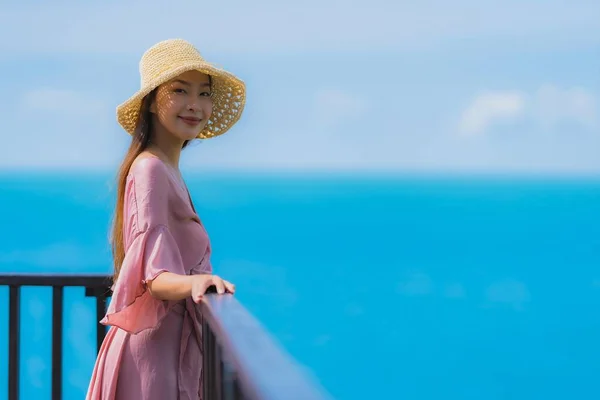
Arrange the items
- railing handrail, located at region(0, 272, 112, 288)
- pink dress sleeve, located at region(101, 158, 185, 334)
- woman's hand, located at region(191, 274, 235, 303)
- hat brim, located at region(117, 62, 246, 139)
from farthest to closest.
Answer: railing handrail, located at region(0, 272, 112, 288), hat brim, located at region(117, 62, 246, 139), pink dress sleeve, located at region(101, 158, 185, 334), woman's hand, located at region(191, 274, 235, 303)

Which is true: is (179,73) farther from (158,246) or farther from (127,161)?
(158,246)

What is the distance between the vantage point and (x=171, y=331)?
186 centimetres

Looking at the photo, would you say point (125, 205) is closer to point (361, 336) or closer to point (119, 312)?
point (119, 312)

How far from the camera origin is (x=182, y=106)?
193 centimetres

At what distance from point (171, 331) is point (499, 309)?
24.5 meters

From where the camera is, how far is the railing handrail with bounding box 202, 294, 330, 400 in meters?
0.78

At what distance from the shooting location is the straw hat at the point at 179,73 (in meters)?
1.93

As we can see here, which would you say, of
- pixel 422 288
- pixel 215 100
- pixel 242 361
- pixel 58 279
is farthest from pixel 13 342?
pixel 422 288

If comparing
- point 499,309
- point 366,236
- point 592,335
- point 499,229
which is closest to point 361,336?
point 499,309

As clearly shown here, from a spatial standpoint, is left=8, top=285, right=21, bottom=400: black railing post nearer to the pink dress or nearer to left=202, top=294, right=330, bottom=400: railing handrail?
the pink dress

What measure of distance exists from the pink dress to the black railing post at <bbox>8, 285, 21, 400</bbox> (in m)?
0.92

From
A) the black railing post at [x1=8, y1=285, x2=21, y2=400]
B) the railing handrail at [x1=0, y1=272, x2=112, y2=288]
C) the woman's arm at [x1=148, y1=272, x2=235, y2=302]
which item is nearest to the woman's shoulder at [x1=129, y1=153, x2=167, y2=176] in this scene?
the woman's arm at [x1=148, y1=272, x2=235, y2=302]

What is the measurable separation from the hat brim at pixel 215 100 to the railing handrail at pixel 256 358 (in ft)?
2.04

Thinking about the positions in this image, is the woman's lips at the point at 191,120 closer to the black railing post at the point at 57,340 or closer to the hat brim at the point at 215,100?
the hat brim at the point at 215,100
